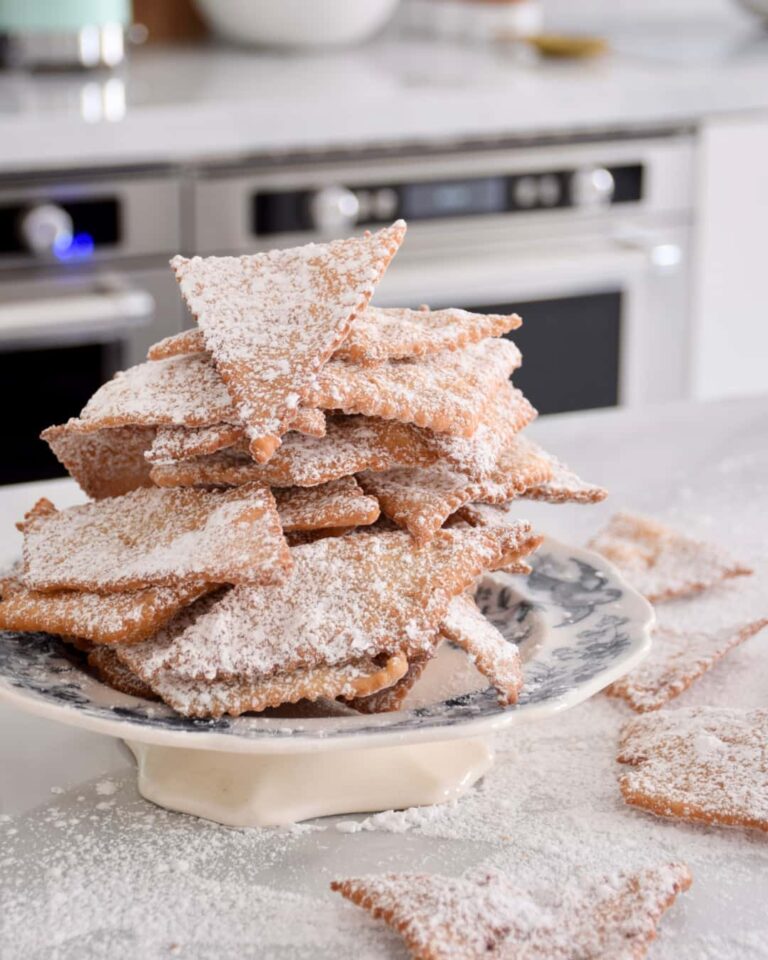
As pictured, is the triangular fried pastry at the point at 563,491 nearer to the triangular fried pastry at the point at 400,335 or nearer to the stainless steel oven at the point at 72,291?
the triangular fried pastry at the point at 400,335

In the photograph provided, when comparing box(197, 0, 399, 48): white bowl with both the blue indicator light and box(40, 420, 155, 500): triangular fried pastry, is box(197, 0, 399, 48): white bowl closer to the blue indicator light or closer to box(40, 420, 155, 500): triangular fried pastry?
the blue indicator light

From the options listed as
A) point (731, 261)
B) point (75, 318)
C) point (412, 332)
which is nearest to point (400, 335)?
point (412, 332)

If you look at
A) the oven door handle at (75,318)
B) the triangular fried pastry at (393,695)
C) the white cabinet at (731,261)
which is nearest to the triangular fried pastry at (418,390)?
the triangular fried pastry at (393,695)

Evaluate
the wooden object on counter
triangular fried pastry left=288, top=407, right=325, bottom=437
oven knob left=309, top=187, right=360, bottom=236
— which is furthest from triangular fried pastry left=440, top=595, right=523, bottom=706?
the wooden object on counter

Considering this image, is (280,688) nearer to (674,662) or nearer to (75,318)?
(674,662)

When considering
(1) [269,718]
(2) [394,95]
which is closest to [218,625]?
(1) [269,718]

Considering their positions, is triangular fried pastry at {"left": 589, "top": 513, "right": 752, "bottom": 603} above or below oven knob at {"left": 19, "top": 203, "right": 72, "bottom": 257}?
below
